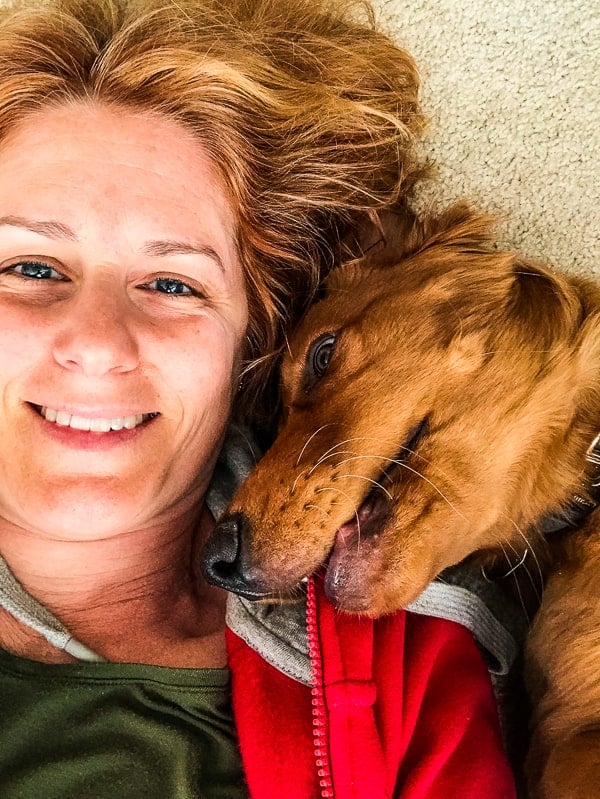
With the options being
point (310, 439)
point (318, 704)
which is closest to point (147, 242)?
point (310, 439)

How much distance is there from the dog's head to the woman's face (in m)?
0.22

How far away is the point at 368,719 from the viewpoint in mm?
1377

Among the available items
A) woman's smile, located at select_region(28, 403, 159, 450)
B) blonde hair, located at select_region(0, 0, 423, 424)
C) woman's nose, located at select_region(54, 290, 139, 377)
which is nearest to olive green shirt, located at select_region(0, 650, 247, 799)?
woman's smile, located at select_region(28, 403, 159, 450)

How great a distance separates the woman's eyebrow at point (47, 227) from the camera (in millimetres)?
1391

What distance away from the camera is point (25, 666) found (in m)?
1.47

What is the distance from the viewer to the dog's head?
4.34ft

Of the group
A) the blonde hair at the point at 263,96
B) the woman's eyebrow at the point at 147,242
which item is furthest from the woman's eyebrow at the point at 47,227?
the blonde hair at the point at 263,96

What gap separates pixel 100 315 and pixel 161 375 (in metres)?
0.15

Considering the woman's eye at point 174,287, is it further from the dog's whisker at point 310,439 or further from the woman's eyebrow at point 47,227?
the dog's whisker at point 310,439

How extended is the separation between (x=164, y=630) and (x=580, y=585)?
2.71 ft

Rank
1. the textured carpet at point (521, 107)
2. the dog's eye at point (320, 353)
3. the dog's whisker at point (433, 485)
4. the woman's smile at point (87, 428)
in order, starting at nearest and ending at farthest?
the dog's whisker at point (433, 485), the woman's smile at point (87, 428), the dog's eye at point (320, 353), the textured carpet at point (521, 107)

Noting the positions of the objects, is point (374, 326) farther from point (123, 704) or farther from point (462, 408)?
point (123, 704)

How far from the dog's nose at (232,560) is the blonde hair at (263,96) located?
44 centimetres

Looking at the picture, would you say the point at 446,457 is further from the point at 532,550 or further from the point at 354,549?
the point at 532,550
